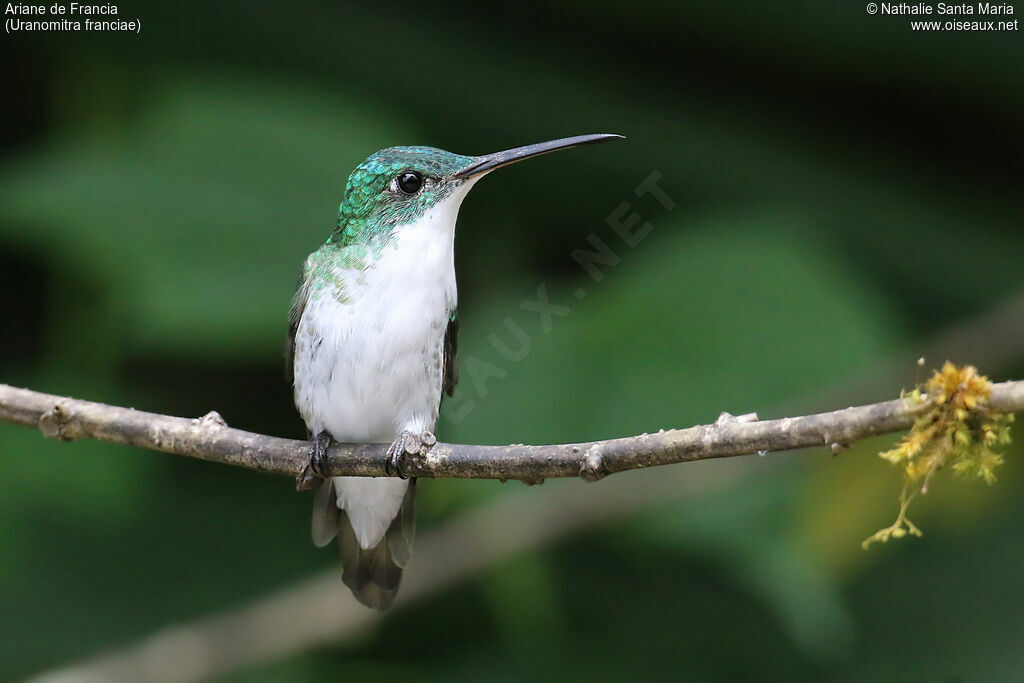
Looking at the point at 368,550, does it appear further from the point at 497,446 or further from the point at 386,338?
the point at 497,446

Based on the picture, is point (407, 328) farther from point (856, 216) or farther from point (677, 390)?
point (856, 216)

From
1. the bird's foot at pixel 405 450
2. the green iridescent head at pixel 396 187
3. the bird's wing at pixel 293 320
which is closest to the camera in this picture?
the bird's foot at pixel 405 450

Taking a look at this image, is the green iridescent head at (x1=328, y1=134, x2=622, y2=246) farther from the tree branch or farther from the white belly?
the tree branch

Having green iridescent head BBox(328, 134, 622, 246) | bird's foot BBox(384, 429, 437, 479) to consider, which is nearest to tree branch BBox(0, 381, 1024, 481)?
bird's foot BBox(384, 429, 437, 479)

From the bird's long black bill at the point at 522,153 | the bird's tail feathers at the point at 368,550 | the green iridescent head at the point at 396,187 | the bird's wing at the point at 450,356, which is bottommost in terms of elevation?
the bird's tail feathers at the point at 368,550

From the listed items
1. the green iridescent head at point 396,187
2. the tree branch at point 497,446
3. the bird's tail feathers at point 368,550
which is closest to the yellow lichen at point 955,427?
the tree branch at point 497,446

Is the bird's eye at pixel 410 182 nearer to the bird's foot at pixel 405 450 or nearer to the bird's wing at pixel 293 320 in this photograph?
the bird's wing at pixel 293 320

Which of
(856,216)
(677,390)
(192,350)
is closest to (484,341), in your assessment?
(677,390)
